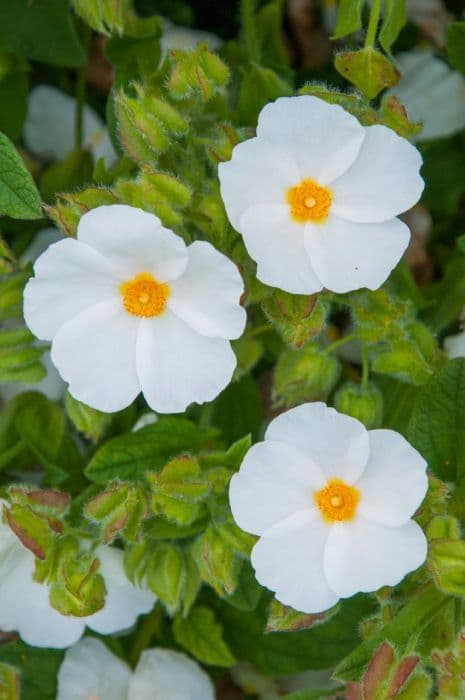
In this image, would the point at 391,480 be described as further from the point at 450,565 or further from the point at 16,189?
the point at 16,189

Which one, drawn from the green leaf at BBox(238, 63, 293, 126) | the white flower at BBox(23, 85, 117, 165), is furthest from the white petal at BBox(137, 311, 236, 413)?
the white flower at BBox(23, 85, 117, 165)

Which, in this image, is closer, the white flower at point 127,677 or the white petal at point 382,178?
the white petal at point 382,178

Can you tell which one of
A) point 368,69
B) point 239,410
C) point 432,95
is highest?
point 368,69

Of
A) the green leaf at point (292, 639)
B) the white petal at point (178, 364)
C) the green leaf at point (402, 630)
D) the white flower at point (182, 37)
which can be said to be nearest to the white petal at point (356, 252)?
the white petal at point (178, 364)

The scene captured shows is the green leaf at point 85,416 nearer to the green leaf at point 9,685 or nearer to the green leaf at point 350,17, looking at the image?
the green leaf at point 9,685

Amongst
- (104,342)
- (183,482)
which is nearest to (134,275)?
(104,342)

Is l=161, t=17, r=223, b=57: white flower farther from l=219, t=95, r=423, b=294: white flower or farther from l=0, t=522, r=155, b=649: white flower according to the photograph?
l=0, t=522, r=155, b=649: white flower

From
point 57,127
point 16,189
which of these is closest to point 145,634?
point 16,189

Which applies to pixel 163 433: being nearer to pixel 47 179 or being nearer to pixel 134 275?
pixel 134 275
